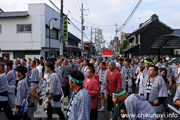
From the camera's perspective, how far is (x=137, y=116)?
2.70 metres

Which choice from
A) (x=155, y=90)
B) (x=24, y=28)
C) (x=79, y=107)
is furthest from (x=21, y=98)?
(x=24, y=28)

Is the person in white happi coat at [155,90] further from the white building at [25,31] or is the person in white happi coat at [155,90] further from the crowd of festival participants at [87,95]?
the white building at [25,31]

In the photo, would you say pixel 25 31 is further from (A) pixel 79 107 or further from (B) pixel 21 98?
(A) pixel 79 107

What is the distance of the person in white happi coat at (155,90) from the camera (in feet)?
13.4

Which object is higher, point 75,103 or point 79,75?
point 79,75

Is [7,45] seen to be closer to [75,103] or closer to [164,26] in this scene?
[75,103]

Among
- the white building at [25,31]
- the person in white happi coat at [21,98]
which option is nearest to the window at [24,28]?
the white building at [25,31]

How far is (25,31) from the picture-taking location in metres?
22.7

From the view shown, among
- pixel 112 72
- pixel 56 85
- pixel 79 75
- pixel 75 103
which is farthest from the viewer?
pixel 112 72

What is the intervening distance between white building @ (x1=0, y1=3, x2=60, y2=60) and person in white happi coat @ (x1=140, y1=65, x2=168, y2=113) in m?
20.0

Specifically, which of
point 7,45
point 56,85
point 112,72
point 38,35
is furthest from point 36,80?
point 7,45

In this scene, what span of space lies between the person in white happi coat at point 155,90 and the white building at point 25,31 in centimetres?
2004

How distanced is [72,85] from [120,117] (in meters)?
0.96

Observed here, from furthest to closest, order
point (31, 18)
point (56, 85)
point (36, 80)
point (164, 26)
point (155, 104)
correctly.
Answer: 1. point (164, 26)
2. point (31, 18)
3. point (36, 80)
4. point (56, 85)
5. point (155, 104)
